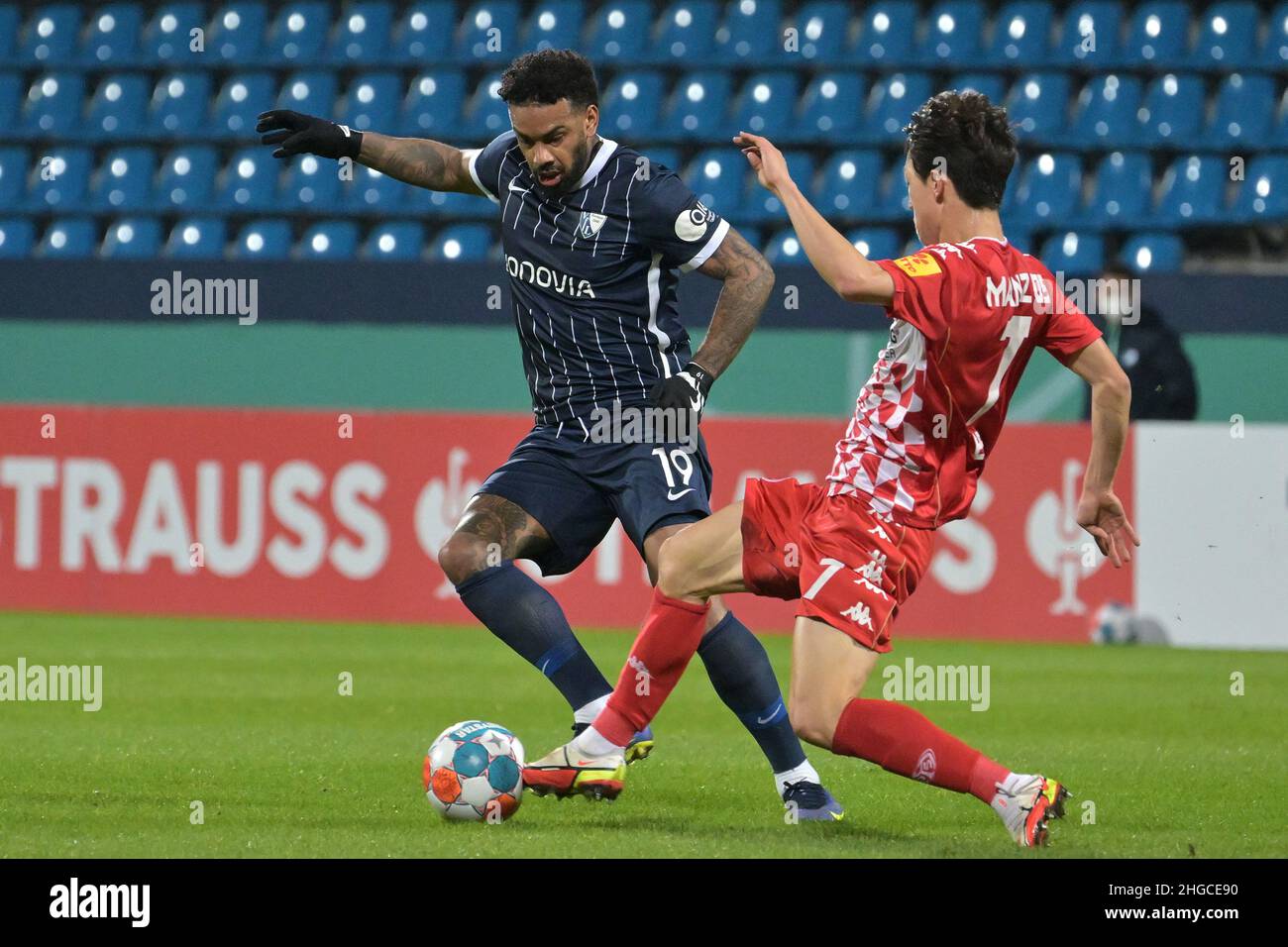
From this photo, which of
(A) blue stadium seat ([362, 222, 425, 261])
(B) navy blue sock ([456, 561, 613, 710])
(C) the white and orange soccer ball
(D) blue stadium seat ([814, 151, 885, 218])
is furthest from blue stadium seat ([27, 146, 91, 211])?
(C) the white and orange soccer ball

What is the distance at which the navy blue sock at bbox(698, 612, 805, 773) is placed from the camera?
5430 millimetres

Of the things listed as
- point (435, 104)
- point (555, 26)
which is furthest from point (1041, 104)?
point (435, 104)

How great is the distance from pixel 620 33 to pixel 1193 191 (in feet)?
14.0

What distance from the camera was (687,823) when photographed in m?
5.22

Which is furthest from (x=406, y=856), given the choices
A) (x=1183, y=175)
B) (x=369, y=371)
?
(x=1183, y=175)

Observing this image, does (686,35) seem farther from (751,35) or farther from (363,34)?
(363,34)

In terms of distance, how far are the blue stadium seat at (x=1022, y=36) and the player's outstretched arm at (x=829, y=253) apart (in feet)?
31.3

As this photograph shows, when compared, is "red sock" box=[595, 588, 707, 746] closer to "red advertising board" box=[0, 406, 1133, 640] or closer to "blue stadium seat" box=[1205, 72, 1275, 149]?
"red advertising board" box=[0, 406, 1133, 640]

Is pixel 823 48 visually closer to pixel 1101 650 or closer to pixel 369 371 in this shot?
pixel 369 371

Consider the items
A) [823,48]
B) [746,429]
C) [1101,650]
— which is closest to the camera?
[1101,650]

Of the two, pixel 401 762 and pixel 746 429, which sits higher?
pixel 746 429

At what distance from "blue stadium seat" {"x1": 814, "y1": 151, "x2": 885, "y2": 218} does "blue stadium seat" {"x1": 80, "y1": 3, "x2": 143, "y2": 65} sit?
554 centimetres

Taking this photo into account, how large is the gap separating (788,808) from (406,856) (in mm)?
1233

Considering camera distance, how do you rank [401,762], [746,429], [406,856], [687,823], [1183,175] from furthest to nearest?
[1183,175], [746,429], [401,762], [687,823], [406,856]
